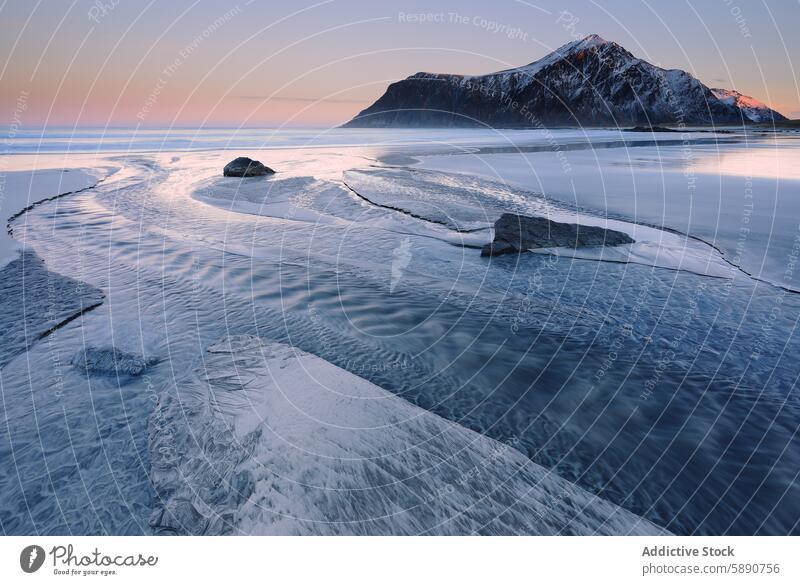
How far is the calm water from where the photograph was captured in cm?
371

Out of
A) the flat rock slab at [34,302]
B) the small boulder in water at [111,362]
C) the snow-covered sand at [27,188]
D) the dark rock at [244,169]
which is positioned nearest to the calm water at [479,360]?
the small boulder in water at [111,362]

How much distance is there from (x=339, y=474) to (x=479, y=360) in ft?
9.20

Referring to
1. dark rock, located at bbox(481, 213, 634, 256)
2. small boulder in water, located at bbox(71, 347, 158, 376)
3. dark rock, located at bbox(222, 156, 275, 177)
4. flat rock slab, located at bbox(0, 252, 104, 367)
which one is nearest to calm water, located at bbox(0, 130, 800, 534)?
small boulder in water, located at bbox(71, 347, 158, 376)

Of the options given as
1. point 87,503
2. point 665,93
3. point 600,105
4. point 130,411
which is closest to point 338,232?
point 130,411

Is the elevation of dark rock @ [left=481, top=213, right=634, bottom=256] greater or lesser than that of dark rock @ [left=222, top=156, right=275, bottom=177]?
lesser

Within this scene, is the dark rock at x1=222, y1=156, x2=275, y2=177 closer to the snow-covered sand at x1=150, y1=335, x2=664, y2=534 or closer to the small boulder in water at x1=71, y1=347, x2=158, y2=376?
the small boulder in water at x1=71, y1=347, x2=158, y2=376

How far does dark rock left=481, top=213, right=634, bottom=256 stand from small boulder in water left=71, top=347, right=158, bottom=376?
7083 millimetres

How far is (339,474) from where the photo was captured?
136 inches

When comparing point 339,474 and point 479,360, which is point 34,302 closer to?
point 339,474

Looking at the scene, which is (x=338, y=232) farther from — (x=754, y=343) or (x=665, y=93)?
(x=665, y=93)

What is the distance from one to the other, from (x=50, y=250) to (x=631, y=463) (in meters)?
12.0

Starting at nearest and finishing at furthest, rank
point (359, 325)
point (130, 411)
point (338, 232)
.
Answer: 1. point (130, 411)
2. point (359, 325)
3. point (338, 232)

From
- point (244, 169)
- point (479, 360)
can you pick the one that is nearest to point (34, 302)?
point (479, 360)

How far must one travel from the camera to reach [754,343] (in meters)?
5.94
